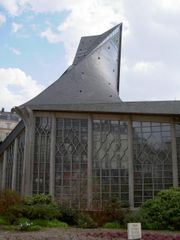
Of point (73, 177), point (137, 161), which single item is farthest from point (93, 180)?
point (137, 161)

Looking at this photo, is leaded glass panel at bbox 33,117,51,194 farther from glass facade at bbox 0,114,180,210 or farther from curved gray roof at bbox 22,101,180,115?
curved gray roof at bbox 22,101,180,115

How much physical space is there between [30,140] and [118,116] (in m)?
7.08

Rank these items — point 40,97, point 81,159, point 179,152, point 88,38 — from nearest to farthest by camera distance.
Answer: point 179,152, point 81,159, point 40,97, point 88,38

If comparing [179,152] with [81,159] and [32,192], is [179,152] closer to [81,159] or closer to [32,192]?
[81,159]

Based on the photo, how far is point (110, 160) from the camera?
1030 inches

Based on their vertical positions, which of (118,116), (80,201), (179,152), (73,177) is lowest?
(80,201)

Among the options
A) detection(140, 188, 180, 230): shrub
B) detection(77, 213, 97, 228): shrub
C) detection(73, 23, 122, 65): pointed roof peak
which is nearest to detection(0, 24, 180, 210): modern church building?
detection(140, 188, 180, 230): shrub

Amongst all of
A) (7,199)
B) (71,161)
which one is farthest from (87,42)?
(7,199)

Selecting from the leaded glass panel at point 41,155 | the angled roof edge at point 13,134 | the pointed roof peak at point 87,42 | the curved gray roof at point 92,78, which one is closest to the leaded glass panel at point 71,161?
the leaded glass panel at point 41,155

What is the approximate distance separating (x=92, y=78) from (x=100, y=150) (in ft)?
35.4

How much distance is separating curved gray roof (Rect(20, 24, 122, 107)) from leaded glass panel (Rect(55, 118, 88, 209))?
97.3 inches

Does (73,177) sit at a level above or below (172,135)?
below

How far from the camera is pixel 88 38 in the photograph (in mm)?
45938

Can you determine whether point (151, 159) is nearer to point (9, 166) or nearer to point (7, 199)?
point (7, 199)
